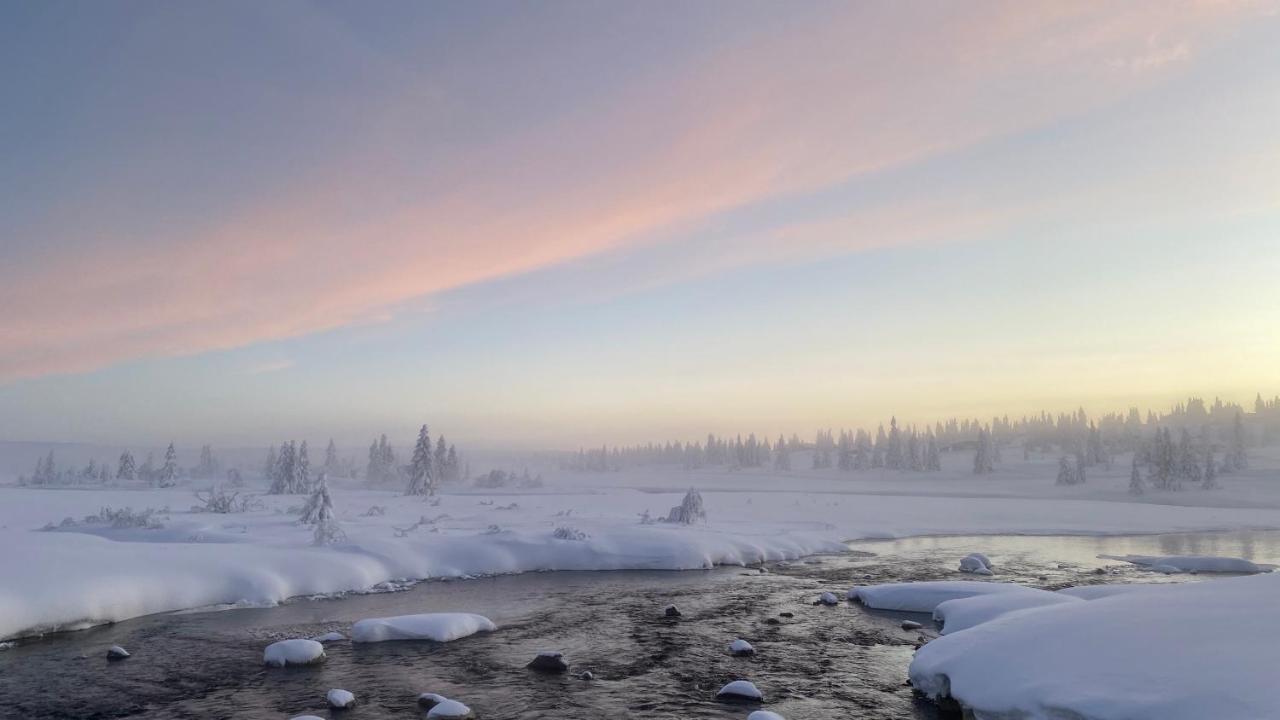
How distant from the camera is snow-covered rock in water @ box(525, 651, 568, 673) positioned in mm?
19406

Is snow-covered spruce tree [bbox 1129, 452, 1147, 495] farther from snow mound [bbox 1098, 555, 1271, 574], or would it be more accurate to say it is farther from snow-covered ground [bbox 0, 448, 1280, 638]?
snow mound [bbox 1098, 555, 1271, 574]

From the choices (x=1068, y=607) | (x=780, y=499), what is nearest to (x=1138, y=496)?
(x=780, y=499)

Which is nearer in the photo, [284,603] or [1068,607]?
[1068,607]

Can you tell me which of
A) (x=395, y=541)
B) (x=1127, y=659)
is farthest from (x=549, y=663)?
(x=395, y=541)

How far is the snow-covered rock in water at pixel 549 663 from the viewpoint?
19406 millimetres

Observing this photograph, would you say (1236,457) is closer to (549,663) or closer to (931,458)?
(931,458)

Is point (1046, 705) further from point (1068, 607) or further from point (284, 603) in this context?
point (284, 603)

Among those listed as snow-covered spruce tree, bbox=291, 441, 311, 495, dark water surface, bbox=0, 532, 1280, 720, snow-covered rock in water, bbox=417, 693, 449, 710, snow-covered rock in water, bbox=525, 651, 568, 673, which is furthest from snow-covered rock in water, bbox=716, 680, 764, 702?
snow-covered spruce tree, bbox=291, 441, 311, 495

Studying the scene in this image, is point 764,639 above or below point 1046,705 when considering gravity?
below

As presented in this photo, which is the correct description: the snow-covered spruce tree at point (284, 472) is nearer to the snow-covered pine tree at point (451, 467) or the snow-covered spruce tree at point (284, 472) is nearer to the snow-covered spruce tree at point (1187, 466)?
the snow-covered pine tree at point (451, 467)

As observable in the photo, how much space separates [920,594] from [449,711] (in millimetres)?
22399

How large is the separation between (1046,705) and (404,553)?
104 feet

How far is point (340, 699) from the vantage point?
1623 centimetres

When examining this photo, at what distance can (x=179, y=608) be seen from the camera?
2670 cm
